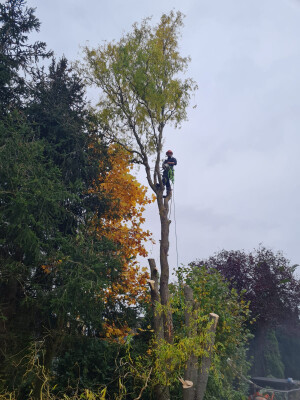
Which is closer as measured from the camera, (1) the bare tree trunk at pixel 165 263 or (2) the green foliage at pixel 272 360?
(1) the bare tree trunk at pixel 165 263

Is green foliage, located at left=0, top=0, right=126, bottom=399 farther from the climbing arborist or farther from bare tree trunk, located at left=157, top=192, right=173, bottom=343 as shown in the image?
the climbing arborist

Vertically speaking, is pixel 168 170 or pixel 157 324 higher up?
pixel 168 170

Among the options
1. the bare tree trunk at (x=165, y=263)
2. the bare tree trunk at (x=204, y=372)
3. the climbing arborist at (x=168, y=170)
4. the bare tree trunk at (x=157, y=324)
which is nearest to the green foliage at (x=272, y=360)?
the climbing arborist at (x=168, y=170)

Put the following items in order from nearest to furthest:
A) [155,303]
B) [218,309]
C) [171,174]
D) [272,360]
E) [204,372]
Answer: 1. [204,372]
2. [155,303]
3. [218,309]
4. [171,174]
5. [272,360]

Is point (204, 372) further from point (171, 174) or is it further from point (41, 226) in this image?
point (171, 174)

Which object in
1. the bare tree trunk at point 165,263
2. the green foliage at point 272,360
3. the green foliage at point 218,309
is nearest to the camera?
the bare tree trunk at point 165,263

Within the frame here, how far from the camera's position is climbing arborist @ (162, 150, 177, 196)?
45.9 ft

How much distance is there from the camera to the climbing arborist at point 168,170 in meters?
14.0

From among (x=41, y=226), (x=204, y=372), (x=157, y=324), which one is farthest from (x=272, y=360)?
(x=41, y=226)

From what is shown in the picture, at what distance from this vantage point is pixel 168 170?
14102mm

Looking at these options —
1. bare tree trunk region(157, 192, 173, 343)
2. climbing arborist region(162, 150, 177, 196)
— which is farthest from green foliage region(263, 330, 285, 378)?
bare tree trunk region(157, 192, 173, 343)

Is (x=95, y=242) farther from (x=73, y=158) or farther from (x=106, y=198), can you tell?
(x=73, y=158)

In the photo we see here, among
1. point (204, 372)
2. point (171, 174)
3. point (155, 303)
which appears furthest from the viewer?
point (171, 174)

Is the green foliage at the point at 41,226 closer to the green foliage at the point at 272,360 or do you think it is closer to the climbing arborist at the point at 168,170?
the climbing arborist at the point at 168,170
